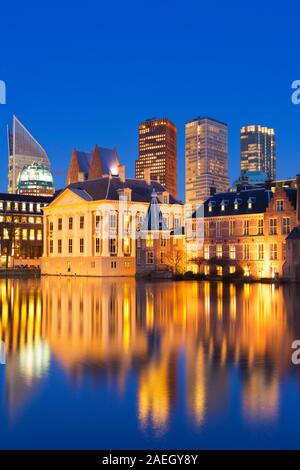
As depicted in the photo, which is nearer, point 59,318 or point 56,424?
point 56,424

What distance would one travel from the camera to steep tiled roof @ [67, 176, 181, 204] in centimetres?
11762

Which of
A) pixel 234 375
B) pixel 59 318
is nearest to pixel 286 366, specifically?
pixel 234 375

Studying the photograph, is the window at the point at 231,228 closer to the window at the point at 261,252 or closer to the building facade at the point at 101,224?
the window at the point at 261,252

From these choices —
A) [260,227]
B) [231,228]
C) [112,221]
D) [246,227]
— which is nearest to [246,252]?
[246,227]

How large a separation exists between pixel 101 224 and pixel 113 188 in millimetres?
7463

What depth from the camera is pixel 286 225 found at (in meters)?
87.4

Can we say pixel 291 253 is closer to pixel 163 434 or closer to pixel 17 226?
pixel 163 434

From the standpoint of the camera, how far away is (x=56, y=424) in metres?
13.9

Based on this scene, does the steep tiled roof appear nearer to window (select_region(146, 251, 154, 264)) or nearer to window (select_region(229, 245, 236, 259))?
window (select_region(146, 251, 154, 264))

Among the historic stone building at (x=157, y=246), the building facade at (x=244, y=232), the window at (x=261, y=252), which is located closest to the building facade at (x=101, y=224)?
the historic stone building at (x=157, y=246)

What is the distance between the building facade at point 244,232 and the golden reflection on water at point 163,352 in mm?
50060

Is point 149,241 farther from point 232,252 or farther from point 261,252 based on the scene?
point 261,252
